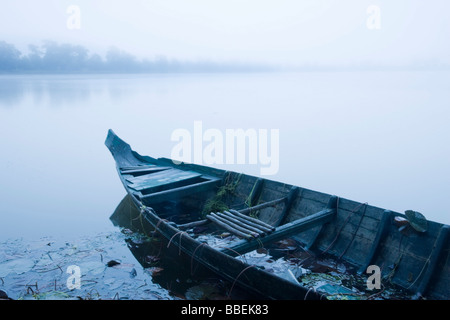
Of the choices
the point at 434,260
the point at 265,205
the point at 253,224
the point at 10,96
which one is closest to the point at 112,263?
the point at 253,224

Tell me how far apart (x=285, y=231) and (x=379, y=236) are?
1228mm

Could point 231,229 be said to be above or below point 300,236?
above

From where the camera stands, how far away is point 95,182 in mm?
11320

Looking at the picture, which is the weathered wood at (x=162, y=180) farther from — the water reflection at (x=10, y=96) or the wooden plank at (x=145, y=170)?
the water reflection at (x=10, y=96)

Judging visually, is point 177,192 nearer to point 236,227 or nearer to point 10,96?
point 236,227

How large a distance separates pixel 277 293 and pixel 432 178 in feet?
34.0

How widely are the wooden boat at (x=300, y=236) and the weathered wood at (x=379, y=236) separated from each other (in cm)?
1

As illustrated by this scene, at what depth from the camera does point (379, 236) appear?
4547 mm

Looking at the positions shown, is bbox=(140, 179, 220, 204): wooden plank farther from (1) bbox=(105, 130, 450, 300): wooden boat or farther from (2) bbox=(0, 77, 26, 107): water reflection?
(2) bbox=(0, 77, 26, 107): water reflection

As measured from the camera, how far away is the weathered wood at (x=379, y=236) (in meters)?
4.55

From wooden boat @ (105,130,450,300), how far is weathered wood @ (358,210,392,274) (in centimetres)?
1

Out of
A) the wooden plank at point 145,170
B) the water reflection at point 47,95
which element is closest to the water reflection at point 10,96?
the water reflection at point 47,95
